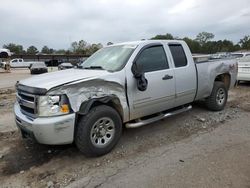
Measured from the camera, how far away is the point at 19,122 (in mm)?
4129

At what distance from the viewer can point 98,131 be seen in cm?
419

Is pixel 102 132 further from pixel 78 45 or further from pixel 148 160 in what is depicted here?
pixel 78 45

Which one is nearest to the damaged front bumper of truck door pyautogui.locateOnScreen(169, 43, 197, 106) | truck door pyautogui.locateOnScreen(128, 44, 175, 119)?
truck door pyautogui.locateOnScreen(128, 44, 175, 119)

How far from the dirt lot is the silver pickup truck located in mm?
371

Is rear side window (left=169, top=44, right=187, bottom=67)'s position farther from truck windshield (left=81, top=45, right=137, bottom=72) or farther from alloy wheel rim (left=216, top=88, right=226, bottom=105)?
alloy wheel rim (left=216, top=88, right=226, bottom=105)

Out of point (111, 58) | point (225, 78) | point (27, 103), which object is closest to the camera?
point (27, 103)

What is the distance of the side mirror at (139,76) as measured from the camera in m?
4.51


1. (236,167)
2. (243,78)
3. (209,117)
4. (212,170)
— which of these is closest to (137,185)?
(212,170)

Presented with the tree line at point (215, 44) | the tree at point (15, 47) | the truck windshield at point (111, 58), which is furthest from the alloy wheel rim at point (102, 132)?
the tree at point (15, 47)

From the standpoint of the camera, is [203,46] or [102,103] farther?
[203,46]

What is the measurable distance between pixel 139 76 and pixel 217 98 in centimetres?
311

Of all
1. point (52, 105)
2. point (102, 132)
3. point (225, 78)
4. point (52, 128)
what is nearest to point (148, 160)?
point (102, 132)

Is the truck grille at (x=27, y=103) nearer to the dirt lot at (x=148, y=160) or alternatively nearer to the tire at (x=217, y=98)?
the dirt lot at (x=148, y=160)

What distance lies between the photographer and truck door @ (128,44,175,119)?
15.1ft
